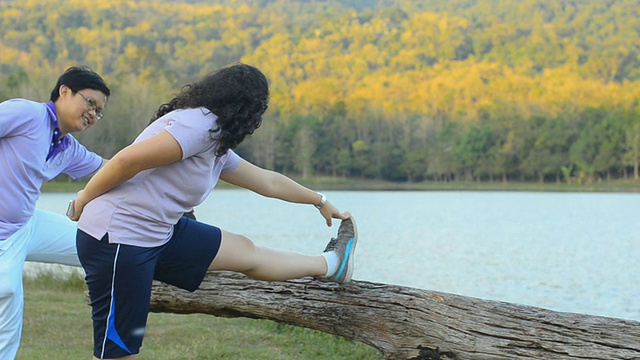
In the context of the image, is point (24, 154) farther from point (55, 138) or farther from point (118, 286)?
point (118, 286)

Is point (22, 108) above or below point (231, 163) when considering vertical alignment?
above

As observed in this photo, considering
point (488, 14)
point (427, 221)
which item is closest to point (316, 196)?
point (427, 221)

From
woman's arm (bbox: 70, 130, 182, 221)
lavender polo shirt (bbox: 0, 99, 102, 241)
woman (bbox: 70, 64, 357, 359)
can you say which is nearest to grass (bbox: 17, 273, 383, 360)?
lavender polo shirt (bbox: 0, 99, 102, 241)

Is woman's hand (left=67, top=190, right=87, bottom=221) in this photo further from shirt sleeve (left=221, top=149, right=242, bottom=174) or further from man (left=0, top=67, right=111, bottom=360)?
shirt sleeve (left=221, top=149, right=242, bottom=174)

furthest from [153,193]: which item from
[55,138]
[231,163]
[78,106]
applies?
[55,138]

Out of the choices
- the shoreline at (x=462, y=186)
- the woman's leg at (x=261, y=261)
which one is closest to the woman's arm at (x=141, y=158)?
the woman's leg at (x=261, y=261)

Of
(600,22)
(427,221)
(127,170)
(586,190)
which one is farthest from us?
(600,22)

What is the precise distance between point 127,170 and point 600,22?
10389 centimetres

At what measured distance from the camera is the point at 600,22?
98875 mm

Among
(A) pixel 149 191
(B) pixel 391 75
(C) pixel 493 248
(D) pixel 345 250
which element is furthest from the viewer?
(B) pixel 391 75

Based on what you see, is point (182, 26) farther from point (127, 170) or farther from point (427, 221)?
point (127, 170)

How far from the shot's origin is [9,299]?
337 centimetres

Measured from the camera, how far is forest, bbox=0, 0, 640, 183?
67125mm

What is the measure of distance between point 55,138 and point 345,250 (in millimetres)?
1398
